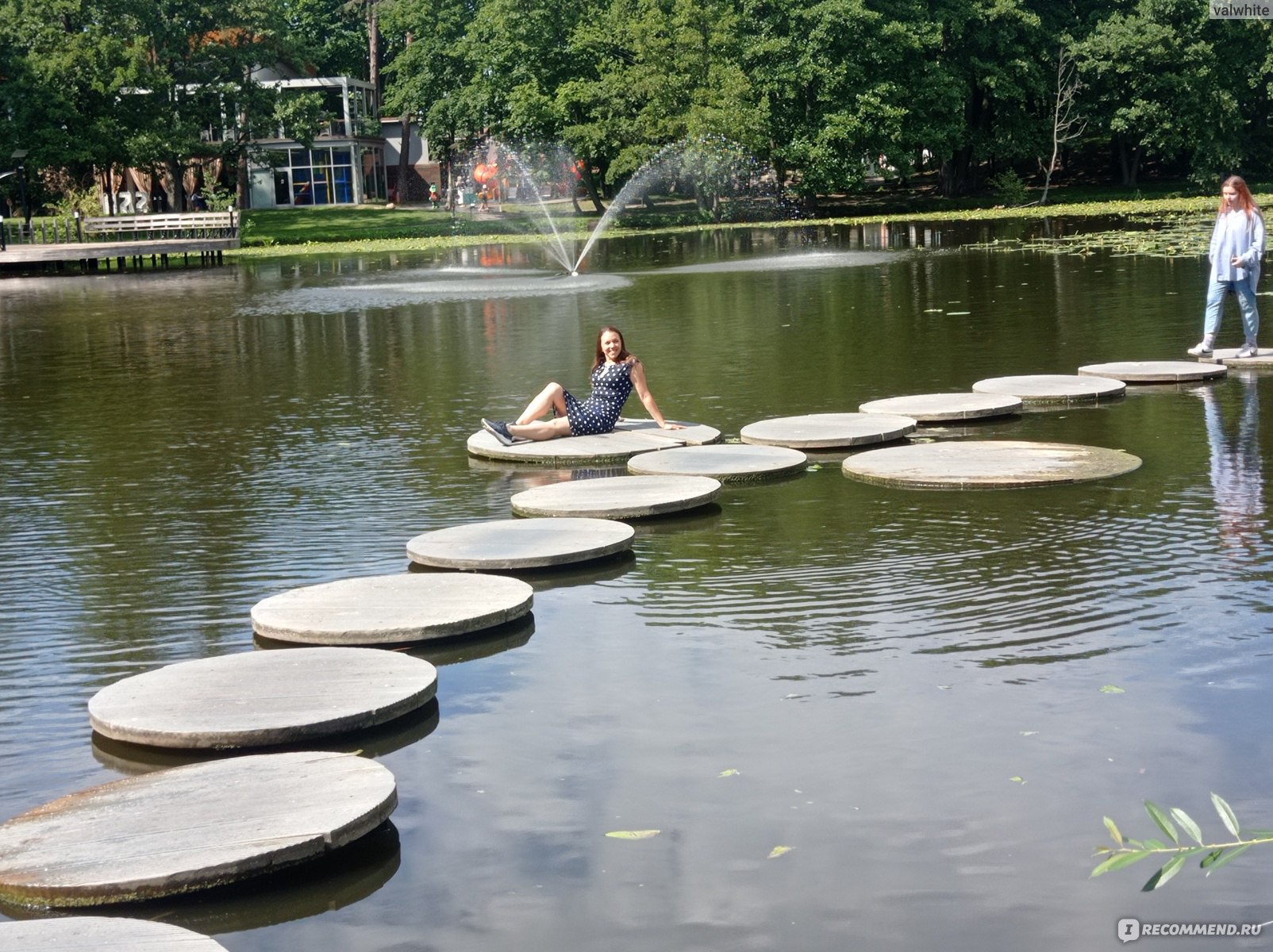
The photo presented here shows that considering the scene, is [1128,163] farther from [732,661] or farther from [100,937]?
[100,937]

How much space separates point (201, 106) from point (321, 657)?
5588cm

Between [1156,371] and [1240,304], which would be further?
[1240,304]

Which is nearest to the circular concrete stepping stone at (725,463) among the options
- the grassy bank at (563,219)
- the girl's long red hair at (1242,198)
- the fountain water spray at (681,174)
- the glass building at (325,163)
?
the girl's long red hair at (1242,198)

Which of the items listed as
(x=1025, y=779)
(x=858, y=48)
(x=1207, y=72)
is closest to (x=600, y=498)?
(x=1025, y=779)

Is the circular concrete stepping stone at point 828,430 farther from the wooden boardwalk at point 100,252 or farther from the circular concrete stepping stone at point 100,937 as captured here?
the wooden boardwalk at point 100,252

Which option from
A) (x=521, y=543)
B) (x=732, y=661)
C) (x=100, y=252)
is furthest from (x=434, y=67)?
(x=732, y=661)

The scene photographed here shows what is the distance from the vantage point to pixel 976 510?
9.54 metres

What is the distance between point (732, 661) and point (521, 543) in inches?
90.0

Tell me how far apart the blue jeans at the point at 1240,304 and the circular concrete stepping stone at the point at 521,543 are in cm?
811

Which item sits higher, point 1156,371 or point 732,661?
point 1156,371

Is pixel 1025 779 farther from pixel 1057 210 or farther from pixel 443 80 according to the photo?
pixel 443 80

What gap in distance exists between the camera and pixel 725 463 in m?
11.0

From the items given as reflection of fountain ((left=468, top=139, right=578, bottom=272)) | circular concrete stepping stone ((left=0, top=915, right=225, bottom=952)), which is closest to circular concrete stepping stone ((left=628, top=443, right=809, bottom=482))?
circular concrete stepping stone ((left=0, top=915, right=225, bottom=952))

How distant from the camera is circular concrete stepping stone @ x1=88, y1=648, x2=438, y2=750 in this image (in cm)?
609
